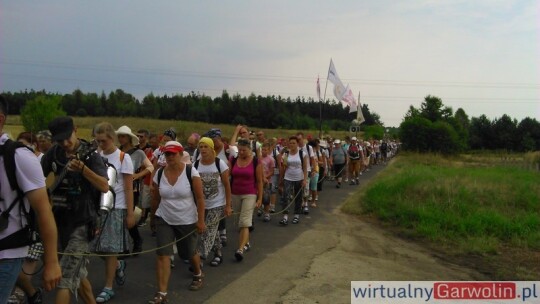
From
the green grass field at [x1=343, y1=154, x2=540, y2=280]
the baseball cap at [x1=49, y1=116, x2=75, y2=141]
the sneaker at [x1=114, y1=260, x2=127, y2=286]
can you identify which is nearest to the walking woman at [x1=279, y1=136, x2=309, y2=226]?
the green grass field at [x1=343, y1=154, x2=540, y2=280]

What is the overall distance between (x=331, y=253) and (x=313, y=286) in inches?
69.7

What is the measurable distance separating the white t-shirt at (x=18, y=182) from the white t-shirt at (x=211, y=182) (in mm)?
3658

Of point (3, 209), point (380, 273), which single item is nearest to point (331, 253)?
point (380, 273)

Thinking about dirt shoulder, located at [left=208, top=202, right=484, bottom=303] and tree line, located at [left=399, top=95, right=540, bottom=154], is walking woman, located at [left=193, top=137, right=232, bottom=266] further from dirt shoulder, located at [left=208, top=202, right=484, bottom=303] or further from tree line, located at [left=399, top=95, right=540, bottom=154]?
tree line, located at [left=399, top=95, right=540, bottom=154]

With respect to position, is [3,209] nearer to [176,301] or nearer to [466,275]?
[176,301]

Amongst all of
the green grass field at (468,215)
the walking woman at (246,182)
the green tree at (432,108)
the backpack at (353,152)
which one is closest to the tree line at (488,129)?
the green tree at (432,108)

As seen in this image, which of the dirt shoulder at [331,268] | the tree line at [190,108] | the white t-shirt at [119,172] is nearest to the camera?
the white t-shirt at [119,172]

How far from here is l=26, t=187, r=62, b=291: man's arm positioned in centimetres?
267

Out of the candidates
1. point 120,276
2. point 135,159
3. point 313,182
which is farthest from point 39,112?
point 120,276

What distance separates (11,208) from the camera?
2.66 metres

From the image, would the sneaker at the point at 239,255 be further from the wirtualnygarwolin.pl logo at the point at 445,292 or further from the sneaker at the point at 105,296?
the sneaker at the point at 105,296

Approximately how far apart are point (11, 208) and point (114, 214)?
2.43 m

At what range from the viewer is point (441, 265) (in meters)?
7.07

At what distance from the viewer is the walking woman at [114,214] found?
4.93 meters
